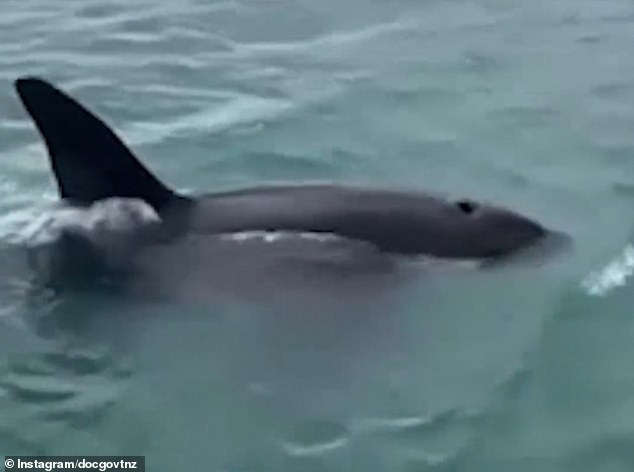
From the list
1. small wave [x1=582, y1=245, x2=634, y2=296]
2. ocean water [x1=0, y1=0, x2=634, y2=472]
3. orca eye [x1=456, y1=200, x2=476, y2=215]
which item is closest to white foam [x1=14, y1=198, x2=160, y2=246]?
ocean water [x1=0, y1=0, x2=634, y2=472]

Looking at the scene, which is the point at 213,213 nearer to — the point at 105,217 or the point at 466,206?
the point at 105,217

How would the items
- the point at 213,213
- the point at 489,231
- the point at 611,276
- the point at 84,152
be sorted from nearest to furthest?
the point at 84,152 < the point at 213,213 < the point at 489,231 < the point at 611,276

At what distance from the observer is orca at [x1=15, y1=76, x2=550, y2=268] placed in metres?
7.95

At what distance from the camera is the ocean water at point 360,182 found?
7.04m

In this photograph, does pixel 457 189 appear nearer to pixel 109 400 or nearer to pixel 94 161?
pixel 94 161

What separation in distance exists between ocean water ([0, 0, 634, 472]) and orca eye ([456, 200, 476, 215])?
15.2 inches

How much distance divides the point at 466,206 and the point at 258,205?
3.93ft

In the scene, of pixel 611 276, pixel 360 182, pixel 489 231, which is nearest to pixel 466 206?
pixel 489 231

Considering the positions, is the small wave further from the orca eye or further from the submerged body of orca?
the orca eye

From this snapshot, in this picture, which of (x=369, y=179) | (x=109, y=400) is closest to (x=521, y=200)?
(x=369, y=179)

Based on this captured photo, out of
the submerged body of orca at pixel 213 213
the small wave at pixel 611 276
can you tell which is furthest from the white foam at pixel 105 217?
the small wave at pixel 611 276

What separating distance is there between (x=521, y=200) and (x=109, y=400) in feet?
12.5

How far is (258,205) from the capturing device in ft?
27.1

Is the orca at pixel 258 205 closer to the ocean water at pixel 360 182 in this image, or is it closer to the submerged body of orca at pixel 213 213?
the submerged body of orca at pixel 213 213
